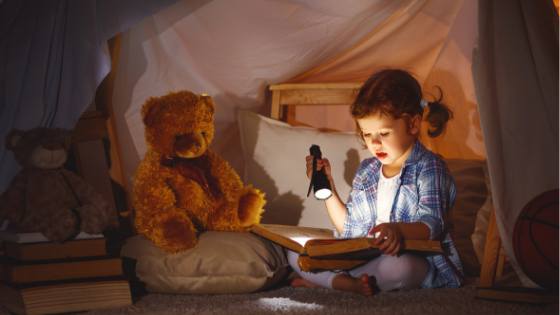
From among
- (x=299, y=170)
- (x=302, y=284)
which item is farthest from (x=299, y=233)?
(x=299, y=170)

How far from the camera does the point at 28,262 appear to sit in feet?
3.29

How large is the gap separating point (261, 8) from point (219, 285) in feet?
2.95

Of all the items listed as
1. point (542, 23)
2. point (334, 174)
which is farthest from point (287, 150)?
point (542, 23)

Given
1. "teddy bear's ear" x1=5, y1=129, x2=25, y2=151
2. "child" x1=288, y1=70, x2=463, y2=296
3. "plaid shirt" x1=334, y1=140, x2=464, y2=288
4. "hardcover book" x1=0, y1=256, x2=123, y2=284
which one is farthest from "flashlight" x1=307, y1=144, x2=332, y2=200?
"teddy bear's ear" x1=5, y1=129, x2=25, y2=151

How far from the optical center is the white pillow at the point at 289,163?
1512 millimetres

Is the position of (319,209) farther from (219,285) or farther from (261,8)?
(261,8)

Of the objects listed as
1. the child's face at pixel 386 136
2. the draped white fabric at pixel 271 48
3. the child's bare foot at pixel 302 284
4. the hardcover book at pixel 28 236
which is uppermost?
the draped white fabric at pixel 271 48

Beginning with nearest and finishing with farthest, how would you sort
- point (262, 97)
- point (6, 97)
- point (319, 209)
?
1. point (6, 97)
2. point (319, 209)
3. point (262, 97)

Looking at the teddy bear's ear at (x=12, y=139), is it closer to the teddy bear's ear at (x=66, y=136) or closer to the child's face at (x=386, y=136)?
the teddy bear's ear at (x=66, y=136)

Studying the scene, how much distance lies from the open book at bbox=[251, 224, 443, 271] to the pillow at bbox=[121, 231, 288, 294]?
0.08 meters

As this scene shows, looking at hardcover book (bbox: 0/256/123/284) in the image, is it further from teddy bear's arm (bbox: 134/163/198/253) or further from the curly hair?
the curly hair

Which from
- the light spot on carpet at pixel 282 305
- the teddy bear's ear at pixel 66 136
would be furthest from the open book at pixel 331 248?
the teddy bear's ear at pixel 66 136

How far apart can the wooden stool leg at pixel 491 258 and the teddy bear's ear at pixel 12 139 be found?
4.04 feet

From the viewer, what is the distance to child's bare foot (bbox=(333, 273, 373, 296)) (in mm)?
1020
